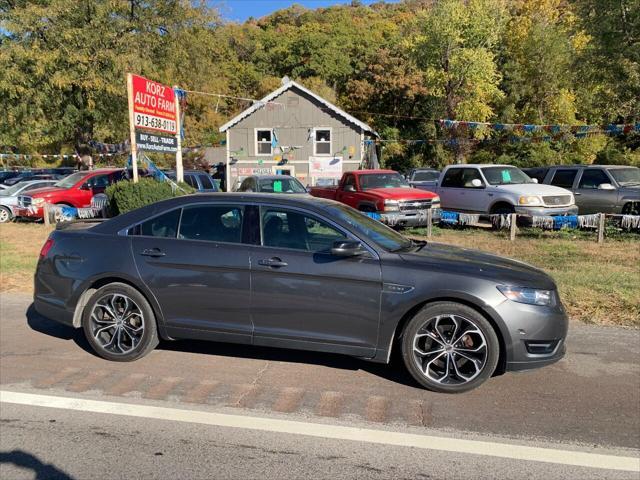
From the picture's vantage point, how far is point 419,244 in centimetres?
511

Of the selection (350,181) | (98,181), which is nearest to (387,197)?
(350,181)

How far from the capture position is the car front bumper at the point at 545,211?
1243 cm

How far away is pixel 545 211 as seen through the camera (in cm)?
1243

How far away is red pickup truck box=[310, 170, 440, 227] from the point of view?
1303cm

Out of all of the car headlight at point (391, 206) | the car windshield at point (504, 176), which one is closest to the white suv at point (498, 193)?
the car windshield at point (504, 176)

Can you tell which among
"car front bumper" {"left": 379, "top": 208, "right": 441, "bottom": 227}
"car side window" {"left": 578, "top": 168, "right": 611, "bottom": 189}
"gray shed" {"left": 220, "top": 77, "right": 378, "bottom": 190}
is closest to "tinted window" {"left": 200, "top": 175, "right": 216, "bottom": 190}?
"car front bumper" {"left": 379, "top": 208, "right": 441, "bottom": 227}

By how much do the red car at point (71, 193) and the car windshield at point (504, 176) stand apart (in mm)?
10904

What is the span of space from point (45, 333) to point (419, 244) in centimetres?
418

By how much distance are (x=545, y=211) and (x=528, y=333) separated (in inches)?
360

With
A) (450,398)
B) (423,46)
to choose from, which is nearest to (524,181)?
(450,398)

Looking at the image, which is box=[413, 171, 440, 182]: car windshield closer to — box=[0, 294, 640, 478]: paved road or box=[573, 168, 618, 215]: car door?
box=[573, 168, 618, 215]: car door

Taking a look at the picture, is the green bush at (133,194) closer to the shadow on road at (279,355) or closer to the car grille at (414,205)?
the car grille at (414,205)

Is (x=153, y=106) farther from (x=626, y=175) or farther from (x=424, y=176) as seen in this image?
(x=424, y=176)

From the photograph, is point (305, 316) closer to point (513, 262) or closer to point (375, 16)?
point (513, 262)
